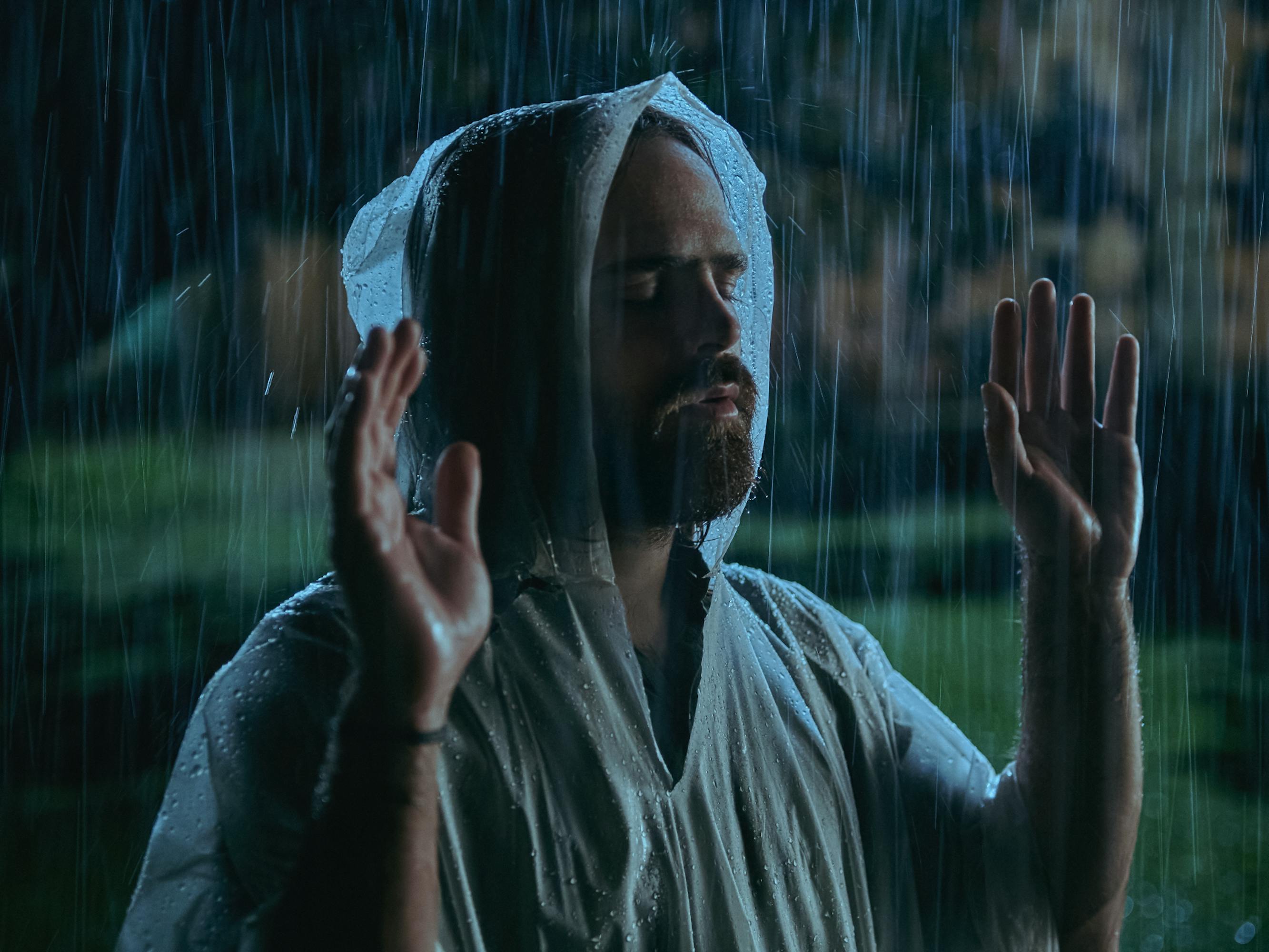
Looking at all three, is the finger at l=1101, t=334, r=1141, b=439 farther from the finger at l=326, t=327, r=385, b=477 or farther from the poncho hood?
the finger at l=326, t=327, r=385, b=477

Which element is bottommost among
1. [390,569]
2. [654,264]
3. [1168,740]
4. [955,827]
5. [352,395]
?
[1168,740]

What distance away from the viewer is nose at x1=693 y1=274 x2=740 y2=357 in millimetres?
893

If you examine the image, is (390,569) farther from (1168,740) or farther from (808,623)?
(1168,740)

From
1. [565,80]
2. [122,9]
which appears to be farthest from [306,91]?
[565,80]

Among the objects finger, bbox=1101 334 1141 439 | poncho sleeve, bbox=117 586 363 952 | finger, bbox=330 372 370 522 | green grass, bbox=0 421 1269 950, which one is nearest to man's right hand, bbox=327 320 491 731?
finger, bbox=330 372 370 522

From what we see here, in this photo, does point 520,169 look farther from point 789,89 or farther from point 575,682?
point 789,89

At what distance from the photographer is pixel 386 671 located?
0.59 m

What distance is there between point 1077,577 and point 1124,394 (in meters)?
0.18

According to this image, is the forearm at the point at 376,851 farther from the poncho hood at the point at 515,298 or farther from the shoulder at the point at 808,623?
the shoulder at the point at 808,623

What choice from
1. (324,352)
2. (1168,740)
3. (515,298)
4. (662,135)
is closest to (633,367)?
(515,298)

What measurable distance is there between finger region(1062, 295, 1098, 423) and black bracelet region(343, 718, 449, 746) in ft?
2.22

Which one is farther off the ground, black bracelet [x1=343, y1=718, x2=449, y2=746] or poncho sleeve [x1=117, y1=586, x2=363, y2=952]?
black bracelet [x1=343, y1=718, x2=449, y2=746]

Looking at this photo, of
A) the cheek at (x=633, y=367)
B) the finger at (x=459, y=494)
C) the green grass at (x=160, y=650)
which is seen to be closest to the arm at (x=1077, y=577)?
the cheek at (x=633, y=367)

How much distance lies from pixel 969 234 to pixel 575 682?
3.74 m
